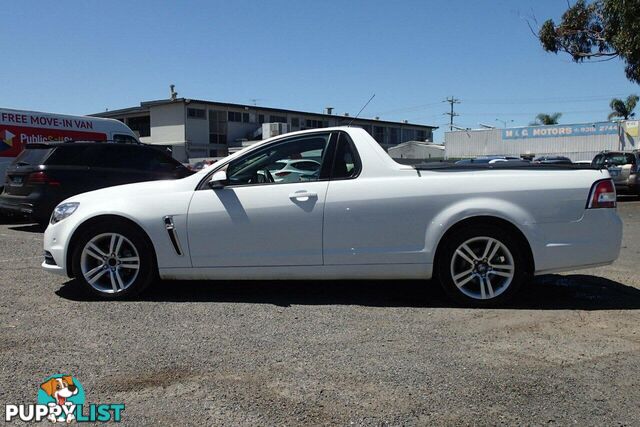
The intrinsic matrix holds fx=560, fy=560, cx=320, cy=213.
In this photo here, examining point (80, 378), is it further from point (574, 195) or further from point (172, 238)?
point (574, 195)

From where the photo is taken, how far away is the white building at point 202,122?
41531 mm

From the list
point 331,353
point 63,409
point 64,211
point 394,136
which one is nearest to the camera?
point 63,409

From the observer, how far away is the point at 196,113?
42.4 m

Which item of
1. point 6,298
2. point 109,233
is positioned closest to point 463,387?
point 109,233

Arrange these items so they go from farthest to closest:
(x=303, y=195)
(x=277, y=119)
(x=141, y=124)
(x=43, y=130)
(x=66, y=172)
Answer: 1. (x=277, y=119)
2. (x=141, y=124)
3. (x=43, y=130)
4. (x=66, y=172)
5. (x=303, y=195)

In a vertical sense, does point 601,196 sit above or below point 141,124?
below

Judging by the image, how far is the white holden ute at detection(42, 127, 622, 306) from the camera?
193 inches

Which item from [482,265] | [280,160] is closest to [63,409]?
[280,160]

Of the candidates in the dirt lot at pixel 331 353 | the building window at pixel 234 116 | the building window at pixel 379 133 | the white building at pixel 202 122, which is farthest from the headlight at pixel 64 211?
the building window at pixel 379 133

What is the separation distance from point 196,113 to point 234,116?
382 centimetres

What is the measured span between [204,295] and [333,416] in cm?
274

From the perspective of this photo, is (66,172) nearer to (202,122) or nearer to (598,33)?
(598,33)

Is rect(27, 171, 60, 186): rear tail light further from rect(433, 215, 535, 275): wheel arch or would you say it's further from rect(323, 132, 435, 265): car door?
rect(433, 215, 535, 275): wheel arch

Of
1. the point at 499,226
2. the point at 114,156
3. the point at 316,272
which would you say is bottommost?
the point at 316,272
